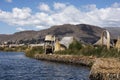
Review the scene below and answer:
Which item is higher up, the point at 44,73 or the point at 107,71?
the point at 107,71

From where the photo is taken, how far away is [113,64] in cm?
3497

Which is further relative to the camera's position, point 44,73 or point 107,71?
point 44,73

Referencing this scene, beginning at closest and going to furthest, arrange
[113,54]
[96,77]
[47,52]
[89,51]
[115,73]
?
[115,73] → [96,77] → [113,54] → [89,51] → [47,52]

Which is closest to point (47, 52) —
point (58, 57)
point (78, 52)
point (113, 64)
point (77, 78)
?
point (58, 57)

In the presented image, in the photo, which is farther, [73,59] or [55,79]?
[73,59]

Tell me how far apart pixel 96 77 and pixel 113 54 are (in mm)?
17285

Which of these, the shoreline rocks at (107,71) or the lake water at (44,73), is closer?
the shoreline rocks at (107,71)

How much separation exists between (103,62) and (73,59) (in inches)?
1066

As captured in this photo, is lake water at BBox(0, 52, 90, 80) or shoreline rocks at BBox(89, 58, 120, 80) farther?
lake water at BBox(0, 52, 90, 80)

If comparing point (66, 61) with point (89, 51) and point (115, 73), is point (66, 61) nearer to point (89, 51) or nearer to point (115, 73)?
point (89, 51)

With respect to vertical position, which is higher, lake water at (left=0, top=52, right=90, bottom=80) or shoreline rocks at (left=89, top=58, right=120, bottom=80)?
shoreline rocks at (left=89, top=58, right=120, bottom=80)

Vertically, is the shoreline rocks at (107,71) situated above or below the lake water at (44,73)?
above

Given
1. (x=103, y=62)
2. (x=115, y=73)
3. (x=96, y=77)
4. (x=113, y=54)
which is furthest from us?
(x=113, y=54)

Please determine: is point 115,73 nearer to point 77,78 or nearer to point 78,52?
point 77,78
